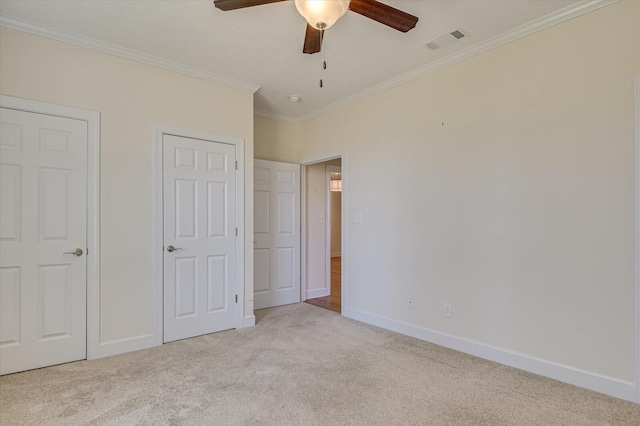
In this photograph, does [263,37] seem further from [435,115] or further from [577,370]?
[577,370]

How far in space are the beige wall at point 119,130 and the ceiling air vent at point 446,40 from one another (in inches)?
94.9

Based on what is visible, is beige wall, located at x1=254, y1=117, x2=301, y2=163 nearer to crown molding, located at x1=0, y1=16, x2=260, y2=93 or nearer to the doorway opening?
the doorway opening

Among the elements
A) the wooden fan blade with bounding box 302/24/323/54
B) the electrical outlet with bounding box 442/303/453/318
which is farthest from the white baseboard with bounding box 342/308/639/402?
the wooden fan blade with bounding box 302/24/323/54

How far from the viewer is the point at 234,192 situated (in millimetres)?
3684

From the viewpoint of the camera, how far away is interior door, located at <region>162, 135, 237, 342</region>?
3.27 m

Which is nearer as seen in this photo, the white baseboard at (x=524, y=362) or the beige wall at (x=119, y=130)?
the white baseboard at (x=524, y=362)

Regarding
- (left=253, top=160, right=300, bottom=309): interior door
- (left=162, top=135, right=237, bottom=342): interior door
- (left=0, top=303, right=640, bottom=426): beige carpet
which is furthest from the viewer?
(left=253, top=160, right=300, bottom=309): interior door

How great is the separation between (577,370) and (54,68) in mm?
4644

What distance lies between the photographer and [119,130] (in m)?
3.00

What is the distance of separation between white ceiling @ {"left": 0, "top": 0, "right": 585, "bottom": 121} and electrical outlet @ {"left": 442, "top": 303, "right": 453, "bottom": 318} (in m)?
2.32

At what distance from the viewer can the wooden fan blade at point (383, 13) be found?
1810 mm

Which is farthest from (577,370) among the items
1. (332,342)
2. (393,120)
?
(393,120)

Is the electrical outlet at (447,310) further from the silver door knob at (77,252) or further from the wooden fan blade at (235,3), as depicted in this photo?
the silver door knob at (77,252)

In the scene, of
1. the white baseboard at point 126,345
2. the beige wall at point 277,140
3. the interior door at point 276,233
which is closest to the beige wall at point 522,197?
the interior door at point 276,233
